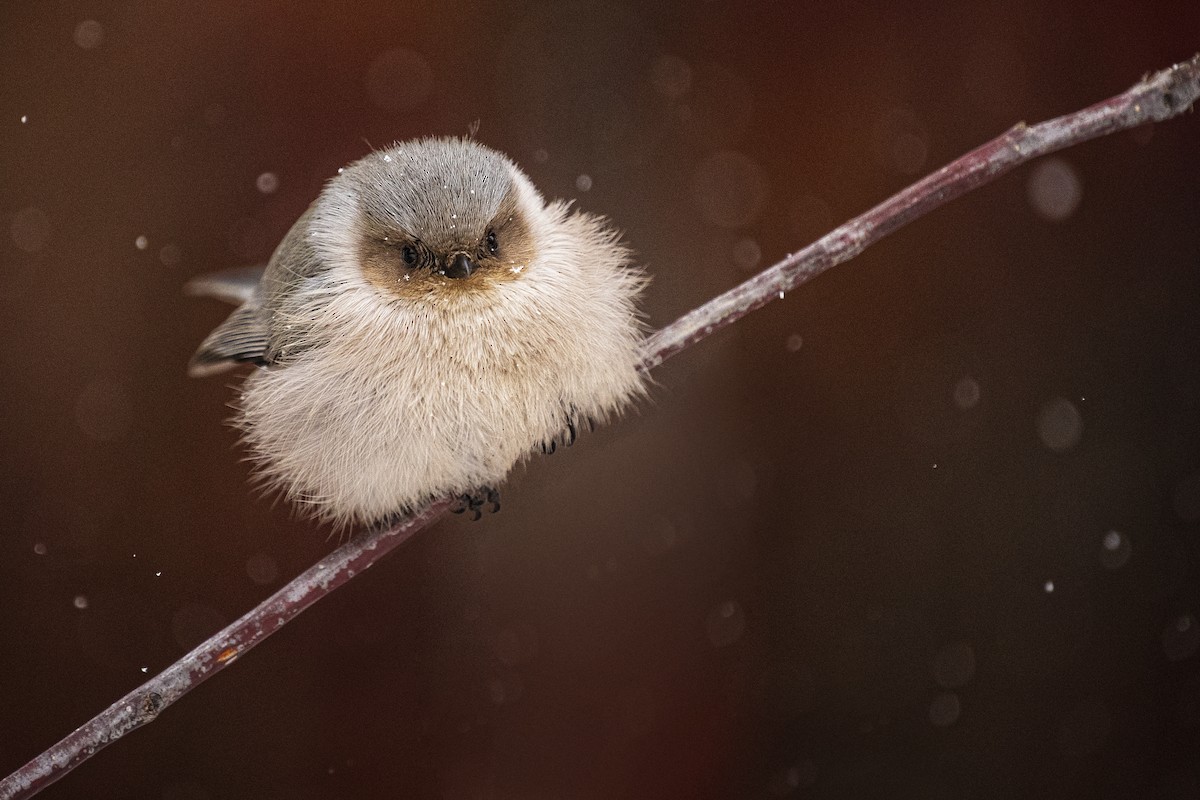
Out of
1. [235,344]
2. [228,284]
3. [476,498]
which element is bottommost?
[476,498]

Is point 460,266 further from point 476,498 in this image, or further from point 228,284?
point 228,284

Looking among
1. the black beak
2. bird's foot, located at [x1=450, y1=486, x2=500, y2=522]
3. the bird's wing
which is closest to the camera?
the black beak

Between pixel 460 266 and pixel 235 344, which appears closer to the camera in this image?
pixel 460 266

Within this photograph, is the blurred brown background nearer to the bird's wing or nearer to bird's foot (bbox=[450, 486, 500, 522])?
the bird's wing

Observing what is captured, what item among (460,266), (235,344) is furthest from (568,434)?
(235,344)

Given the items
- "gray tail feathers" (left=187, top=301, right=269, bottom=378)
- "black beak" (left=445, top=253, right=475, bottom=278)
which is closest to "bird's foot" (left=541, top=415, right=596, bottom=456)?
"black beak" (left=445, top=253, right=475, bottom=278)

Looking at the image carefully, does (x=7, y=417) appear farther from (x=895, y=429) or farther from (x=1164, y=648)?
(x=1164, y=648)

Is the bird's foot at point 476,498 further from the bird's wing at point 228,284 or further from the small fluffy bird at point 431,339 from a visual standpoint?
the bird's wing at point 228,284
